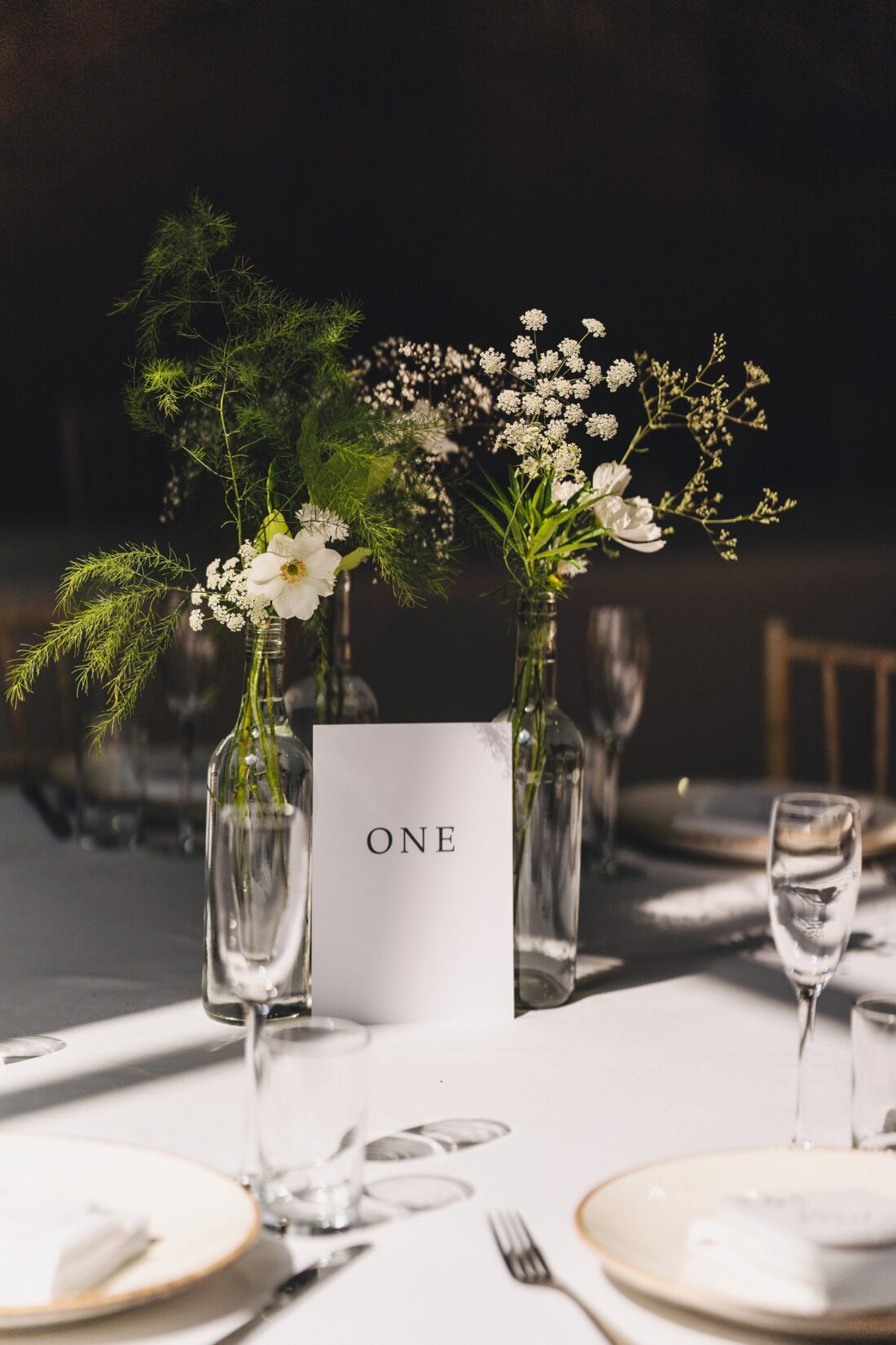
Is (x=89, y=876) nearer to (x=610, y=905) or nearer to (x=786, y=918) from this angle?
(x=610, y=905)

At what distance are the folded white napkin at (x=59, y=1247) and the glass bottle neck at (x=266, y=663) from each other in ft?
1.48

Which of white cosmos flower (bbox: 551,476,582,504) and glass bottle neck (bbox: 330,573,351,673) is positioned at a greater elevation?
white cosmos flower (bbox: 551,476,582,504)

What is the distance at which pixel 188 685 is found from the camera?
1.64 metres

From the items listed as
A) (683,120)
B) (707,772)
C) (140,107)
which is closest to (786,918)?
(140,107)

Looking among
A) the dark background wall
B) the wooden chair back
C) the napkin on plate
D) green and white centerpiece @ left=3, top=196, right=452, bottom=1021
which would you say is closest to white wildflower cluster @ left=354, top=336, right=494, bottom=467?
green and white centerpiece @ left=3, top=196, right=452, bottom=1021

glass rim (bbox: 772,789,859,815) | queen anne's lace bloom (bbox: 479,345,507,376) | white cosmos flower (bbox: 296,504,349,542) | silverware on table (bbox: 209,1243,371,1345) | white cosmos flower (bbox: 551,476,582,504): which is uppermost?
queen anne's lace bloom (bbox: 479,345,507,376)

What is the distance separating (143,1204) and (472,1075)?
333 mm

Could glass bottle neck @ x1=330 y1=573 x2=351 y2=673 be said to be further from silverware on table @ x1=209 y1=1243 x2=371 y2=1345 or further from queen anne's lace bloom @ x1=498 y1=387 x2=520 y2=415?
silverware on table @ x1=209 y1=1243 x2=371 y2=1345

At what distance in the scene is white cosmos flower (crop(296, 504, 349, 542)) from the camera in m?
1.05

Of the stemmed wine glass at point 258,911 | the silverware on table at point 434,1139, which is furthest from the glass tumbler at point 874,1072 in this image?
the stemmed wine glass at point 258,911

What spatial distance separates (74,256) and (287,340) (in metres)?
3.02

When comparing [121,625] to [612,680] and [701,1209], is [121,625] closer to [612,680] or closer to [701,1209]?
[701,1209]

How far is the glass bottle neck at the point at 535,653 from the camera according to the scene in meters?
1.15

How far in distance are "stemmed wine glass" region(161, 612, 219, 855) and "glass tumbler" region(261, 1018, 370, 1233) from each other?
34.7 inches
